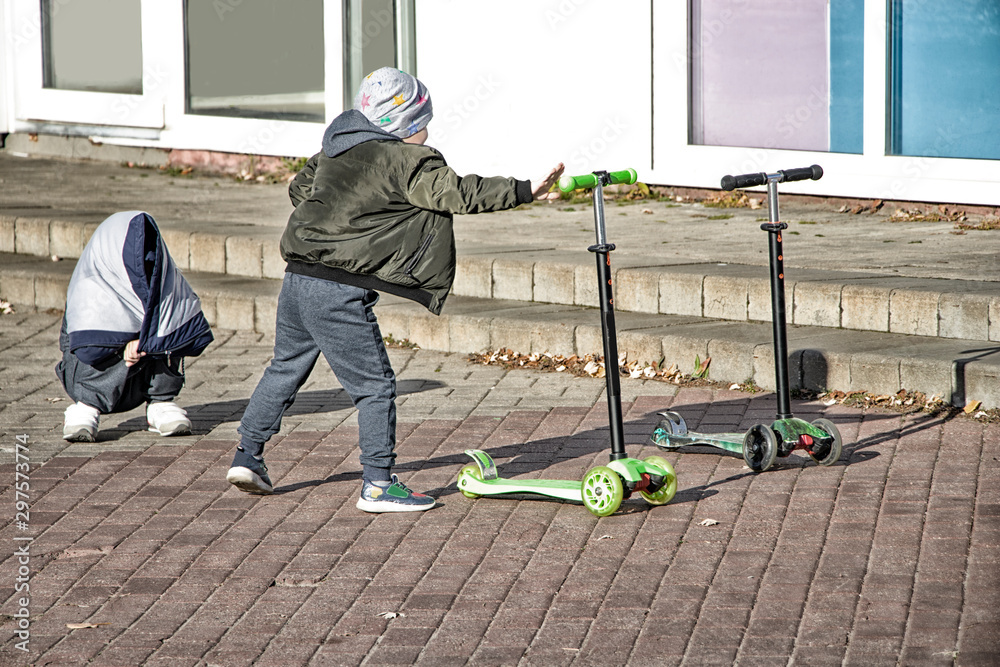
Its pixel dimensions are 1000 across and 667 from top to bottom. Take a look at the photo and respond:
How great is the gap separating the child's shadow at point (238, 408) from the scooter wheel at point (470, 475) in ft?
5.35

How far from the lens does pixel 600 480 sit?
193 inches

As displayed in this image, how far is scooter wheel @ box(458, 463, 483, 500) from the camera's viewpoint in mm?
5184

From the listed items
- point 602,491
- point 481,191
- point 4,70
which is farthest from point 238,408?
point 4,70

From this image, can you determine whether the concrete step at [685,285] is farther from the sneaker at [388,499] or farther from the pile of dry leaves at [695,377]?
the sneaker at [388,499]

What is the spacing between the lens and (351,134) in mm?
4891

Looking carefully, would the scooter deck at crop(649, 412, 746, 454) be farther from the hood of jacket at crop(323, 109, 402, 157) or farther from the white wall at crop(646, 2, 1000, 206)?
the white wall at crop(646, 2, 1000, 206)

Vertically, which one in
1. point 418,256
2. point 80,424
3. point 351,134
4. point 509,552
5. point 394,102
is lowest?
point 509,552

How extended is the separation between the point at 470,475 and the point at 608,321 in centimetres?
81

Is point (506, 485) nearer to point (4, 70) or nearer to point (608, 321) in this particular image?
point (608, 321)

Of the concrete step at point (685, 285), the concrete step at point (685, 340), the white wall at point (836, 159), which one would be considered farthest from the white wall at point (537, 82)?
the concrete step at point (685, 340)

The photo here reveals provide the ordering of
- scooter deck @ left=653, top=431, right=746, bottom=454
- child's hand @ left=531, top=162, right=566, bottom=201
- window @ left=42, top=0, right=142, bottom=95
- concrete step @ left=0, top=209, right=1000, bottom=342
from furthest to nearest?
window @ left=42, top=0, right=142, bottom=95
concrete step @ left=0, top=209, right=1000, bottom=342
scooter deck @ left=653, top=431, right=746, bottom=454
child's hand @ left=531, top=162, right=566, bottom=201

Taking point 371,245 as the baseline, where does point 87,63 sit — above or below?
above

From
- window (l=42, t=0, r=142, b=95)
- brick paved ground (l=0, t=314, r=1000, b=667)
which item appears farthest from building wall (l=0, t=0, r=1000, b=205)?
brick paved ground (l=0, t=314, r=1000, b=667)

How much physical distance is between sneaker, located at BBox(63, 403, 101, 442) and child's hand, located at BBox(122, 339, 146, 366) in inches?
10.9
